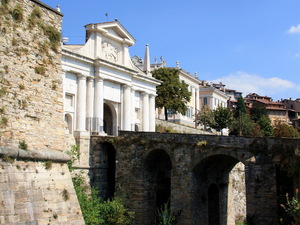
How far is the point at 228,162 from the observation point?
29.2m

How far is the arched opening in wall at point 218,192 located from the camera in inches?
1059

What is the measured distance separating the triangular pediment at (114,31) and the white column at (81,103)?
14.6ft

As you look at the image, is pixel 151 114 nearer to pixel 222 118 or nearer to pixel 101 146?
pixel 101 146

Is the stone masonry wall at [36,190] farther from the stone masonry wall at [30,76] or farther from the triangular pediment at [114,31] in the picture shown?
the triangular pediment at [114,31]

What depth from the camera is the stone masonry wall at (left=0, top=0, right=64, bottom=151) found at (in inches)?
555

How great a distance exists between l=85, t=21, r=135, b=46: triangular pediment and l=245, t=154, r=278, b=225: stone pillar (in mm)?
16644

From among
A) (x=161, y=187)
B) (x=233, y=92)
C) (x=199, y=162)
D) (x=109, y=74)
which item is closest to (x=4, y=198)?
(x=199, y=162)

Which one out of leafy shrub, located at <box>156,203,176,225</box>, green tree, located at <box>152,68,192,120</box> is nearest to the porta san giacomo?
leafy shrub, located at <box>156,203,176,225</box>

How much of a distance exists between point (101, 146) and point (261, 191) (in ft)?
39.5

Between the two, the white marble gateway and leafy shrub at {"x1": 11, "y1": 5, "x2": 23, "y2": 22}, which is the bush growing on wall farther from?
leafy shrub at {"x1": 11, "y1": 5, "x2": 23, "y2": 22}

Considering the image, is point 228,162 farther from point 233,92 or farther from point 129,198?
point 233,92

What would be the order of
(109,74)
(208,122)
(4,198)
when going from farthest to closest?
1. (208,122)
2. (109,74)
3. (4,198)

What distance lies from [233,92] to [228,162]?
7404cm

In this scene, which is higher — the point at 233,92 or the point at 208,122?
the point at 233,92
